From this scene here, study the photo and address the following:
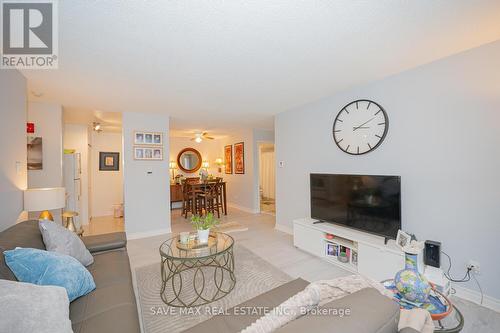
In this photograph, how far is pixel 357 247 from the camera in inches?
97.7

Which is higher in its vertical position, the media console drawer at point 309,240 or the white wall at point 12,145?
the white wall at point 12,145

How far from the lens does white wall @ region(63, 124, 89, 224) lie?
458 cm

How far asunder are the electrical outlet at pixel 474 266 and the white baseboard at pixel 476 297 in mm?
185

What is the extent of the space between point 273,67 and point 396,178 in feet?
5.89

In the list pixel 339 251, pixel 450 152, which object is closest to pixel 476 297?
pixel 339 251

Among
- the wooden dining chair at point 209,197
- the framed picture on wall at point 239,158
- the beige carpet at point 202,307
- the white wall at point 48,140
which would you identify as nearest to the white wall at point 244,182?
the framed picture on wall at point 239,158

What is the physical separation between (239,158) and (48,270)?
5395 millimetres

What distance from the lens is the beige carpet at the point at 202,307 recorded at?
67.9 inches

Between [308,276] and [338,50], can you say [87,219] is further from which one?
[338,50]

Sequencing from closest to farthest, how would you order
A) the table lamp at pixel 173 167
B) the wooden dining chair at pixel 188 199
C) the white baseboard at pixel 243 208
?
1. the wooden dining chair at pixel 188 199
2. the white baseboard at pixel 243 208
3. the table lamp at pixel 173 167

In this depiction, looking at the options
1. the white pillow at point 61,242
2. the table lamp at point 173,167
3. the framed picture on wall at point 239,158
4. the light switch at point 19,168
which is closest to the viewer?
the white pillow at point 61,242

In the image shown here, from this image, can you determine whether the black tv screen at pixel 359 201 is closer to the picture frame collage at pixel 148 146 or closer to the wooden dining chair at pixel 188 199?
the picture frame collage at pixel 148 146

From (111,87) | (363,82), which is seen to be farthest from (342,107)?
(111,87)

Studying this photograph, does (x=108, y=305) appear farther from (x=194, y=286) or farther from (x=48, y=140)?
(x=48, y=140)
